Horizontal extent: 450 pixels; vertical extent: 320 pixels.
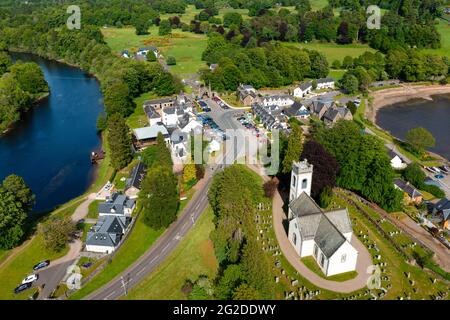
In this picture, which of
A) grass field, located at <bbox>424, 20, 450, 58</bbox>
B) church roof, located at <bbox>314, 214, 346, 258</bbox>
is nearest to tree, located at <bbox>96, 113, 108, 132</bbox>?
church roof, located at <bbox>314, 214, 346, 258</bbox>

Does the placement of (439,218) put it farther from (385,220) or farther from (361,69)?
(361,69)

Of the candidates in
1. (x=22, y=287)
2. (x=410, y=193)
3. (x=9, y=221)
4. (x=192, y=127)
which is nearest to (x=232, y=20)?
(x=192, y=127)

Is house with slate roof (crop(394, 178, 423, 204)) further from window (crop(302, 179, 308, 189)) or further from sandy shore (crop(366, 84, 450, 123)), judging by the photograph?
sandy shore (crop(366, 84, 450, 123))

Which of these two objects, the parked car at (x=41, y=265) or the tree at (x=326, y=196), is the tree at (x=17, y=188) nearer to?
the parked car at (x=41, y=265)

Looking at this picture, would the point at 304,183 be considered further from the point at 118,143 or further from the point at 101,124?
the point at 101,124

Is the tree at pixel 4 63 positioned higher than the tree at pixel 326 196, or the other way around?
the tree at pixel 4 63

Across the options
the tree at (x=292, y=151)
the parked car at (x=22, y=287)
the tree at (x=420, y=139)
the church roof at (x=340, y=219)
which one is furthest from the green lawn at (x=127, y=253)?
the tree at (x=420, y=139)
